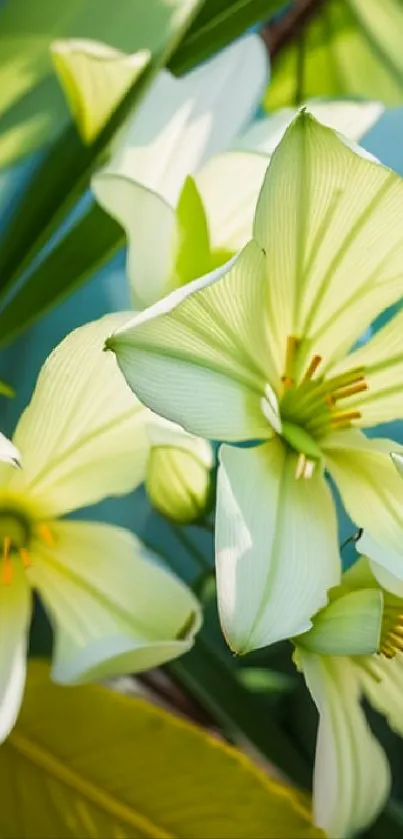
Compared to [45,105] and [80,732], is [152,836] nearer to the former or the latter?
[80,732]

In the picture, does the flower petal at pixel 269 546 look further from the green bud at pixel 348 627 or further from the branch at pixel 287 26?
the branch at pixel 287 26

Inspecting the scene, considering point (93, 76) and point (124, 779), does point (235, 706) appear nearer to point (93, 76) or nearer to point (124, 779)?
point (124, 779)

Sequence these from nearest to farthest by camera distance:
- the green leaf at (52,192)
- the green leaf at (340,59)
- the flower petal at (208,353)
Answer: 1. the flower petal at (208,353)
2. the green leaf at (52,192)
3. the green leaf at (340,59)

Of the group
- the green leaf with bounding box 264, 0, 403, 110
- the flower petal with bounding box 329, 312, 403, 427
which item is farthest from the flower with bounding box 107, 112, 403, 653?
the green leaf with bounding box 264, 0, 403, 110

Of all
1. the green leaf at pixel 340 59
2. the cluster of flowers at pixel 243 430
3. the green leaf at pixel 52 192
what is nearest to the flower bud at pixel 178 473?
the cluster of flowers at pixel 243 430

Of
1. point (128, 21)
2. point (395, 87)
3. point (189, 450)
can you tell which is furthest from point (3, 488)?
point (395, 87)

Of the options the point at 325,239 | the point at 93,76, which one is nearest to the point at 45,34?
the point at 93,76

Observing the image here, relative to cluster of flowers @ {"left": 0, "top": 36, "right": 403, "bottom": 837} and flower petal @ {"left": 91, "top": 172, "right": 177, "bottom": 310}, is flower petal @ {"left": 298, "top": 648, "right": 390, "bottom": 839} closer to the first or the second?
cluster of flowers @ {"left": 0, "top": 36, "right": 403, "bottom": 837}
